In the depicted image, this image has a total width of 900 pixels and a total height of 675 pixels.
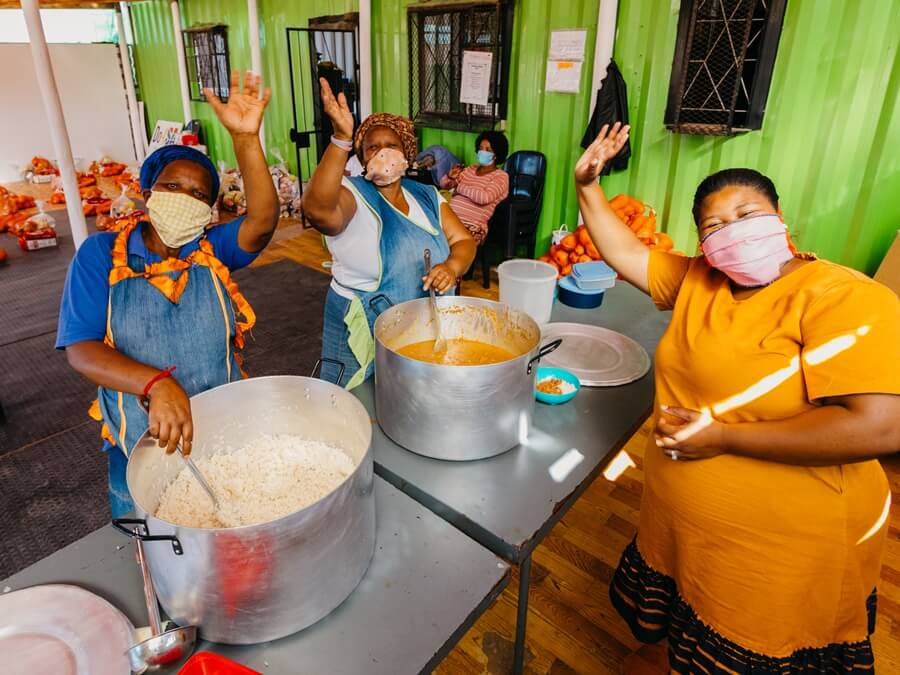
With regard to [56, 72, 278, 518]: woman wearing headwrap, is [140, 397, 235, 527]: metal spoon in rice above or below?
below

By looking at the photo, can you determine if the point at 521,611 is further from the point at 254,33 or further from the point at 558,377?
the point at 254,33

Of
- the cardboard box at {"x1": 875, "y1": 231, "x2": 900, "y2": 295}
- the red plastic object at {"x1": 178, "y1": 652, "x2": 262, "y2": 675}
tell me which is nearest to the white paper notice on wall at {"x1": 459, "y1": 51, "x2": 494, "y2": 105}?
the cardboard box at {"x1": 875, "y1": 231, "x2": 900, "y2": 295}

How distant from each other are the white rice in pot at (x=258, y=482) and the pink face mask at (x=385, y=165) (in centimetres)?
95

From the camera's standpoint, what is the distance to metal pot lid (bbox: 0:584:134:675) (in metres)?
0.85

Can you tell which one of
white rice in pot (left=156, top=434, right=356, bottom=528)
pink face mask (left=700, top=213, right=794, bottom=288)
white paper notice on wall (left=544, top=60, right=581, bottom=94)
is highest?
white paper notice on wall (left=544, top=60, right=581, bottom=94)

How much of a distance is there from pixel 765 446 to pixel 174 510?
118 centimetres

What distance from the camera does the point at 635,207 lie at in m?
4.44

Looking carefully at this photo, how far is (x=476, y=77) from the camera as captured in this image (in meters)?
5.55

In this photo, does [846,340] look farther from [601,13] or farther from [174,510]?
[601,13]

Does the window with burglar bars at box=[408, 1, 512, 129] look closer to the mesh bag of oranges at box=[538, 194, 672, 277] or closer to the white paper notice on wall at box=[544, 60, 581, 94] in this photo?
the white paper notice on wall at box=[544, 60, 581, 94]

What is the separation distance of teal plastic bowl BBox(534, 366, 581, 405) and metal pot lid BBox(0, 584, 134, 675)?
1.15 metres

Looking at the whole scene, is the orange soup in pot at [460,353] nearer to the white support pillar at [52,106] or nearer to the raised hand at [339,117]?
the raised hand at [339,117]

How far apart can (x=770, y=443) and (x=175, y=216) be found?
1.46 metres

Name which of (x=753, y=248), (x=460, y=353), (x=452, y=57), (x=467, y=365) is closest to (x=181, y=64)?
(x=452, y=57)
